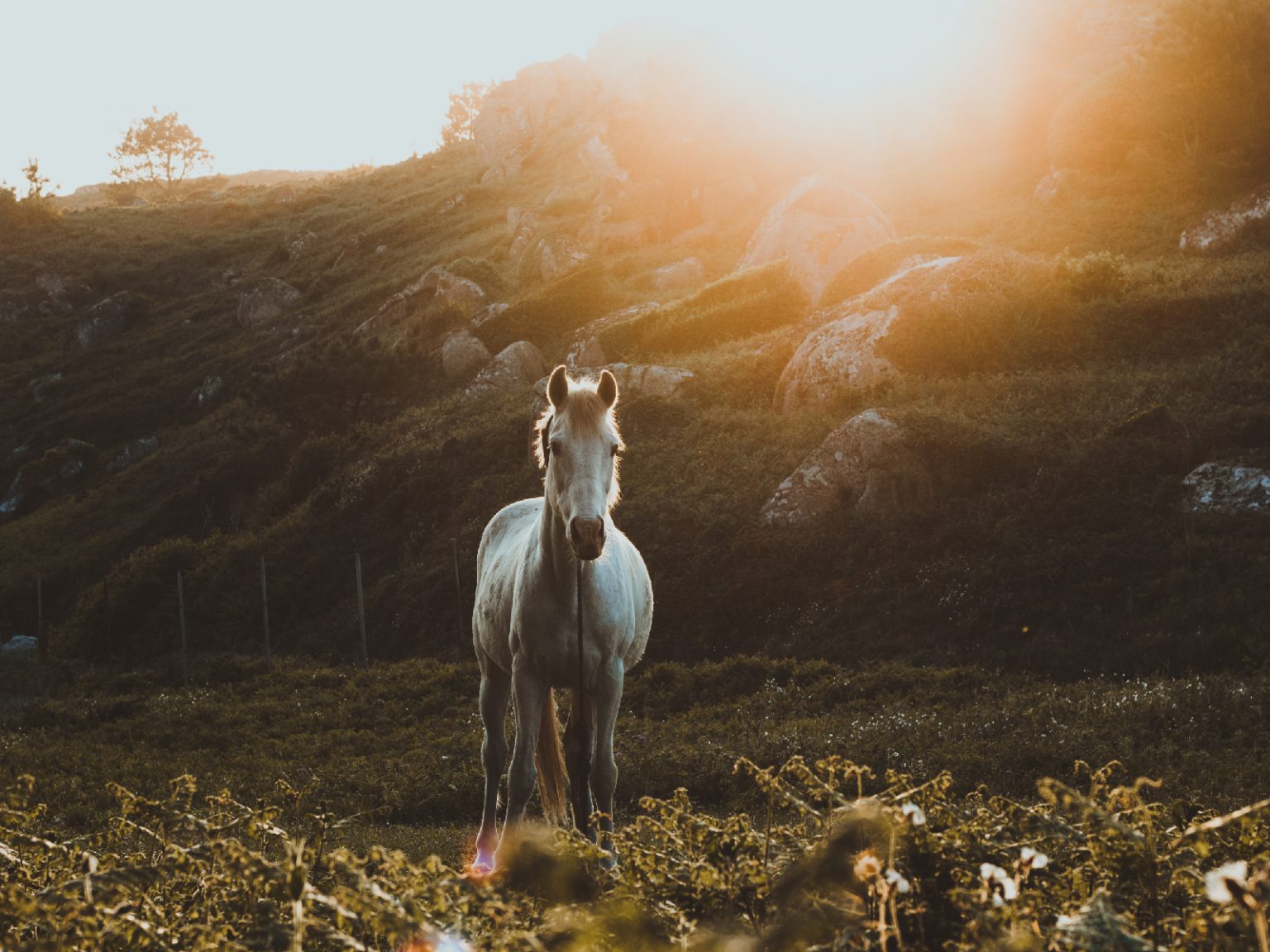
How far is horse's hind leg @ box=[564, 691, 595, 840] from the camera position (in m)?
7.23

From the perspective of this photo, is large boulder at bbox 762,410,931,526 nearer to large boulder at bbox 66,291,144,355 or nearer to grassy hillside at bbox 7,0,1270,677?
grassy hillside at bbox 7,0,1270,677

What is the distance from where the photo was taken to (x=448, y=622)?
23.9 metres

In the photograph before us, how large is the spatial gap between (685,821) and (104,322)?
64242 mm

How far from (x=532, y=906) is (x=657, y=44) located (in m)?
81.3

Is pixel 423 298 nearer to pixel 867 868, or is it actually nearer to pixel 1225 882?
pixel 867 868

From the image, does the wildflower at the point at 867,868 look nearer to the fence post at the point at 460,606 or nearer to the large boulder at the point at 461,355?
the fence post at the point at 460,606

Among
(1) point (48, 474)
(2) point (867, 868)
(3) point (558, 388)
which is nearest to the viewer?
(2) point (867, 868)

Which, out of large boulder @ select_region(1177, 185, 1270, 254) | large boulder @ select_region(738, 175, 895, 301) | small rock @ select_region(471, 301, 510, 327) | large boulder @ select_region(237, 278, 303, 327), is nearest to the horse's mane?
large boulder @ select_region(1177, 185, 1270, 254)

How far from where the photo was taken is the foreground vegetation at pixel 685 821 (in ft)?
9.06

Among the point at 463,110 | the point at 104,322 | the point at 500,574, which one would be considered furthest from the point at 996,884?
the point at 463,110

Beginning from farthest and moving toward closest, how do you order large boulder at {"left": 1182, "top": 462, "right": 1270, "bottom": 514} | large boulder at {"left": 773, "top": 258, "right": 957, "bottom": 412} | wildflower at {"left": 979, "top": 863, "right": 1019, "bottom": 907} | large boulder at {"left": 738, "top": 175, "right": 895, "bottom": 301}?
large boulder at {"left": 738, "top": 175, "right": 895, "bottom": 301} < large boulder at {"left": 773, "top": 258, "right": 957, "bottom": 412} < large boulder at {"left": 1182, "top": 462, "right": 1270, "bottom": 514} < wildflower at {"left": 979, "top": 863, "right": 1019, "bottom": 907}

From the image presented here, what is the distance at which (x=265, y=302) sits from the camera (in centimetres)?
5859

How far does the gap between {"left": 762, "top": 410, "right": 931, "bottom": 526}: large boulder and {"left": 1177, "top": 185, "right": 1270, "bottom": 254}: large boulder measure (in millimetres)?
15524

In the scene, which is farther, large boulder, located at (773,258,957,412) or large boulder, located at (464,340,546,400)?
large boulder, located at (464,340,546,400)
